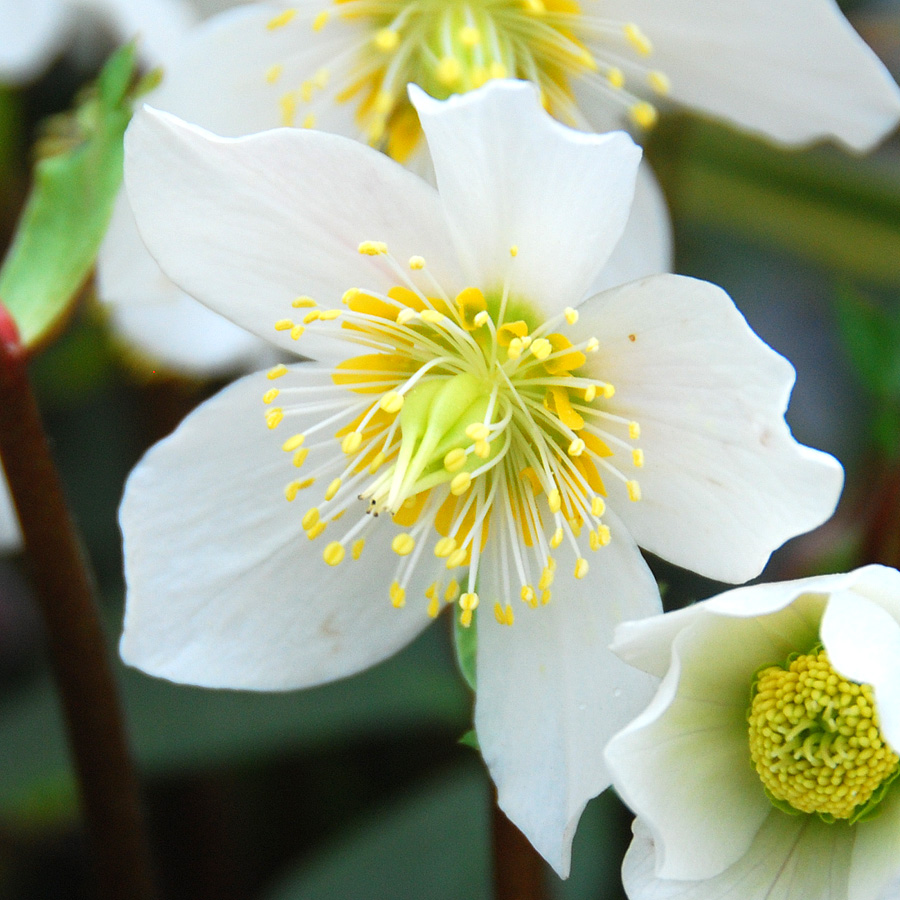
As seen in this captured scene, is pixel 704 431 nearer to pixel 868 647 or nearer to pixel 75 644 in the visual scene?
pixel 868 647

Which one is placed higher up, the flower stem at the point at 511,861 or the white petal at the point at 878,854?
the white petal at the point at 878,854

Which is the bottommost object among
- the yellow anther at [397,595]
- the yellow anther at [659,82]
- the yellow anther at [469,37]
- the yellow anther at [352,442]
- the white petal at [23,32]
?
the yellow anther at [397,595]

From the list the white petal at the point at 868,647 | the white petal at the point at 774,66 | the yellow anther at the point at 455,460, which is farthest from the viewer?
the white petal at the point at 774,66

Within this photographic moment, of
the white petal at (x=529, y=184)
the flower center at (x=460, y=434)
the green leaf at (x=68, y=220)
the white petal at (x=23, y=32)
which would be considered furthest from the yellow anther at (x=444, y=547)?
the white petal at (x=23, y=32)

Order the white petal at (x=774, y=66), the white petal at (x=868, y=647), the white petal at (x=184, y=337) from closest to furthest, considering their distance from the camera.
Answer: the white petal at (x=868, y=647) → the white petal at (x=774, y=66) → the white petal at (x=184, y=337)

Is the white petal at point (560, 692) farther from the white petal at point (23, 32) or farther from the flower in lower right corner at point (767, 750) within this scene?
the white petal at point (23, 32)

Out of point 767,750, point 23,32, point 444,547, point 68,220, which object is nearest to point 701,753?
point 767,750
